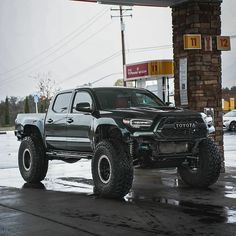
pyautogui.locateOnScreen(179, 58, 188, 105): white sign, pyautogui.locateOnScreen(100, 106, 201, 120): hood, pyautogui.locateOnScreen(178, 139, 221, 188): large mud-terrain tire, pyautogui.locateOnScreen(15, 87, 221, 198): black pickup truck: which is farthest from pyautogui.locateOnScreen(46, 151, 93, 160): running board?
pyautogui.locateOnScreen(179, 58, 188, 105): white sign

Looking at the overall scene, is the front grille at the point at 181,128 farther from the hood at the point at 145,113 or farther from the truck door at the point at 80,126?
the truck door at the point at 80,126

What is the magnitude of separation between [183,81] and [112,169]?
4405mm

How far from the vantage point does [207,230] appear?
6570 mm

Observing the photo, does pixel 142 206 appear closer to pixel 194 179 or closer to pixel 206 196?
pixel 206 196

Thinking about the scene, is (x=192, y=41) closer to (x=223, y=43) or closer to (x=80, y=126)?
Answer: (x=223, y=43)

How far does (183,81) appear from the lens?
1292 cm

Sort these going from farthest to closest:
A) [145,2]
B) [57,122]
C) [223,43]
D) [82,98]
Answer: [145,2] → [223,43] → [57,122] → [82,98]

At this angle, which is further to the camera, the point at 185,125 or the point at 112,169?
the point at 185,125

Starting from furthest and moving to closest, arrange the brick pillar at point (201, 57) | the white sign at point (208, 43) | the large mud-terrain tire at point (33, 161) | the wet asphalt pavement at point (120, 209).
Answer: the white sign at point (208, 43) → the brick pillar at point (201, 57) → the large mud-terrain tire at point (33, 161) → the wet asphalt pavement at point (120, 209)

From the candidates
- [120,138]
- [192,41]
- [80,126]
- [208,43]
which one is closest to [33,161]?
[80,126]

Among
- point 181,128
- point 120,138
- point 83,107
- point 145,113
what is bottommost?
point 120,138

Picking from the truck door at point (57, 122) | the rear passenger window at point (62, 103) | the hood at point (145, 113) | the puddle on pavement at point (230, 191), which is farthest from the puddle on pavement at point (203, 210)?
the rear passenger window at point (62, 103)

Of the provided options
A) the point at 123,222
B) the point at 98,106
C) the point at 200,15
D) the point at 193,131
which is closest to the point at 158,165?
the point at 193,131

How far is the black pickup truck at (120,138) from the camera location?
365 inches
